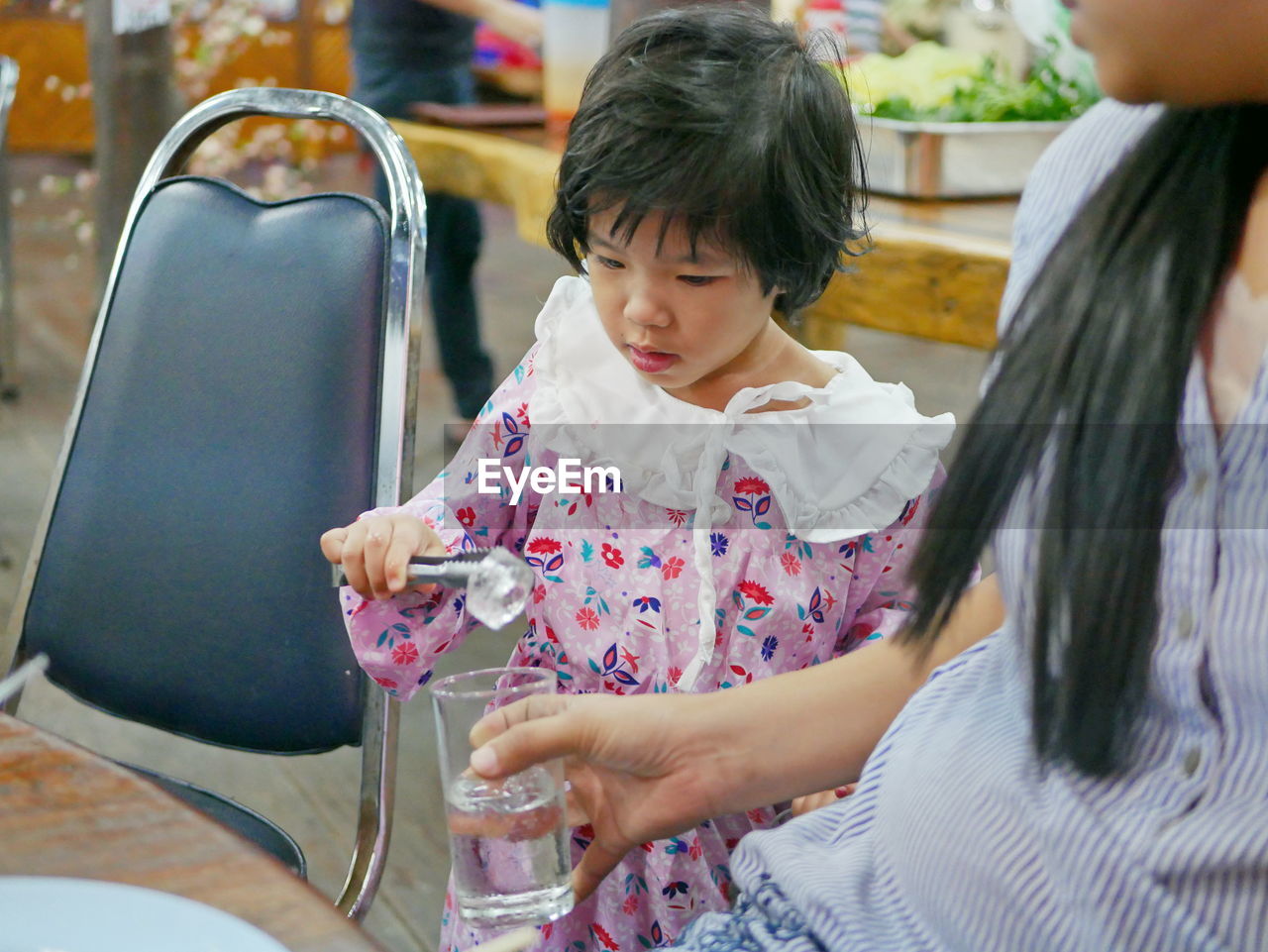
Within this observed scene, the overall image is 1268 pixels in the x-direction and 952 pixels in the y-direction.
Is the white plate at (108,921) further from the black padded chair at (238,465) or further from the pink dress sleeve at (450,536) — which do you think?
the black padded chair at (238,465)

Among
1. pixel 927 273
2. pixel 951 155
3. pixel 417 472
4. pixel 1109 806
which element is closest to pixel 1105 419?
pixel 1109 806

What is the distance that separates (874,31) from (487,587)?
116 inches

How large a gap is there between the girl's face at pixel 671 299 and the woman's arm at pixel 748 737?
26cm

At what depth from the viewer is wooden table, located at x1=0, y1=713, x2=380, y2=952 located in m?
0.67

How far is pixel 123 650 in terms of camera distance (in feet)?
4.12

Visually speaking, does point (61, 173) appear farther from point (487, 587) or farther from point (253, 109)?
point (487, 587)

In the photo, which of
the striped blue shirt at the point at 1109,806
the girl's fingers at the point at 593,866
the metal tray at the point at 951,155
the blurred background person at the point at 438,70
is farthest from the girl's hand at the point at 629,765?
the blurred background person at the point at 438,70

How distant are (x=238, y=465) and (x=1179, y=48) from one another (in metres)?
0.88

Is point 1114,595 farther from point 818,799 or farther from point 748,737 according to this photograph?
point 818,799

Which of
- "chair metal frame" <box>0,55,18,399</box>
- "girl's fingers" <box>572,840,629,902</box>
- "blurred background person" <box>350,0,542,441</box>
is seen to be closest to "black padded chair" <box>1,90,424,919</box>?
"girl's fingers" <box>572,840,629,902</box>

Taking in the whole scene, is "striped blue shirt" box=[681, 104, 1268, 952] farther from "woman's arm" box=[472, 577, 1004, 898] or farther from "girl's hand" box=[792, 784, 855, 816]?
"girl's hand" box=[792, 784, 855, 816]

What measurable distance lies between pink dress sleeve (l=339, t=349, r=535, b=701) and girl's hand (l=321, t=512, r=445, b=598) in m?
0.04

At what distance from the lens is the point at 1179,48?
64cm

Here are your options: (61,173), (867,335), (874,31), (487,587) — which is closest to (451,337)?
(874,31)
